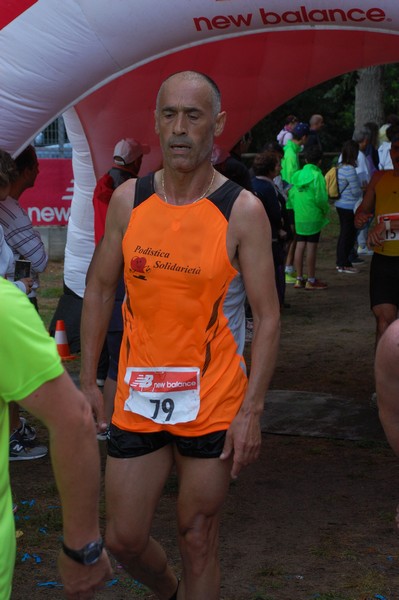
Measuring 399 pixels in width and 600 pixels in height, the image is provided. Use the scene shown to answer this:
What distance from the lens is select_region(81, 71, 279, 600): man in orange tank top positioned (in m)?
3.84

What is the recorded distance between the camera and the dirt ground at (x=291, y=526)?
15.5ft

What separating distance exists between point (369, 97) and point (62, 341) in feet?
42.8

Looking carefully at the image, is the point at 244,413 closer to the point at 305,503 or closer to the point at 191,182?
the point at 191,182

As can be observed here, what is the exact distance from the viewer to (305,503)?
230 inches

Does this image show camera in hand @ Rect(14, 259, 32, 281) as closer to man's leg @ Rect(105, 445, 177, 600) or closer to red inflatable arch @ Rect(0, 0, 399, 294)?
red inflatable arch @ Rect(0, 0, 399, 294)

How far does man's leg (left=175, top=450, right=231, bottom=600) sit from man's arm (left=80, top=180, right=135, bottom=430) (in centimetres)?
50

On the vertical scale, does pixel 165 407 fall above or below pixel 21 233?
below

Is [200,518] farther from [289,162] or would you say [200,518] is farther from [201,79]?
[289,162]

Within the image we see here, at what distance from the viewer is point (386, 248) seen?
286 inches

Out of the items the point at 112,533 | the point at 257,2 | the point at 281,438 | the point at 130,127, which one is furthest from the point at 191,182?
the point at 130,127

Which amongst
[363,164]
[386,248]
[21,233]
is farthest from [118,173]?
[363,164]

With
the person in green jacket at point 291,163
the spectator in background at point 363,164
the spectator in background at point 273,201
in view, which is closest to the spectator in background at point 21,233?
the spectator in background at point 273,201

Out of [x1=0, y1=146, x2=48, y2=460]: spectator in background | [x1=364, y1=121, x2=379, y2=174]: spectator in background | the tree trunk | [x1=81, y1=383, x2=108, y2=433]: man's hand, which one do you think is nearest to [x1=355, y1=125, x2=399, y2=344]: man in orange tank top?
Answer: [x1=0, y1=146, x2=48, y2=460]: spectator in background

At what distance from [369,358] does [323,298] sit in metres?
3.64
